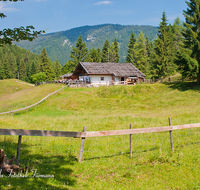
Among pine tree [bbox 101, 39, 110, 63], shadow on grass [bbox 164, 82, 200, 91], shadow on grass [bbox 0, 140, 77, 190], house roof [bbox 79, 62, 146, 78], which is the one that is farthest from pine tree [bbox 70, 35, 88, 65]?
shadow on grass [bbox 0, 140, 77, 190]

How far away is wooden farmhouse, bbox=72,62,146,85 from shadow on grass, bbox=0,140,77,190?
3503cm

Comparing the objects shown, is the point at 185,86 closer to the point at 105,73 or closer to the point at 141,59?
the point at 105,73

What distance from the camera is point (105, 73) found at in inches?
1721

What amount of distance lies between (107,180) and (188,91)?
104ft

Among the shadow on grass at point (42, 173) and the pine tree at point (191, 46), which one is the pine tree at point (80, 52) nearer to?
the pine tree at point (191, 46)

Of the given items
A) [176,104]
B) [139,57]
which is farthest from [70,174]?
[139,57]

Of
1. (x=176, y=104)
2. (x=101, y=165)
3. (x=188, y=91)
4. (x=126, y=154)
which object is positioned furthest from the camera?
(x=188, y=91)

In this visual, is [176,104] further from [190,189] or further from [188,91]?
[190,189]

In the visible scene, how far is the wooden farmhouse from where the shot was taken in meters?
43.7

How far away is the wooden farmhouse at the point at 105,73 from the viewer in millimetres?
43656

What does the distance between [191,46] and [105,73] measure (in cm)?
1854

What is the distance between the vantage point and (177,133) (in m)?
11.6

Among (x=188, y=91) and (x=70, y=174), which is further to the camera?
(x=188, y=91)

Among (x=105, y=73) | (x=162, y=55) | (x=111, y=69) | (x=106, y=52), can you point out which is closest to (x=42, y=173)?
(x=105, y=73)
